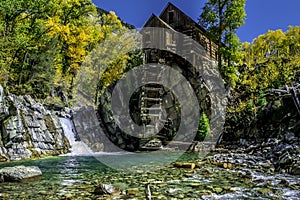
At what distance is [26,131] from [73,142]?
15.9ft

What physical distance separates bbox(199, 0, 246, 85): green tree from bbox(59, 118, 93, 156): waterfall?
53.2ft

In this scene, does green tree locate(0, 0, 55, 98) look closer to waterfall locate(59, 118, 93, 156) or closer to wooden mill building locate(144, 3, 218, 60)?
waterfall locate(59, 118, 93, 156)

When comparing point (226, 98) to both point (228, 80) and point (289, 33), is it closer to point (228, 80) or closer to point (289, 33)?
point (228, 80)

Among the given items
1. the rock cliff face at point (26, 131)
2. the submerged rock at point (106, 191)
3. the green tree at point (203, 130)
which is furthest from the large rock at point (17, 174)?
the green tree at point (203, 130)

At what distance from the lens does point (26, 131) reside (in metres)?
17.4

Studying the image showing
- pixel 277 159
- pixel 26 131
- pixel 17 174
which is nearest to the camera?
pixel 17 174

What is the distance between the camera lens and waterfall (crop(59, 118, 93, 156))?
20.9m

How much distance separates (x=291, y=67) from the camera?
25.0 m

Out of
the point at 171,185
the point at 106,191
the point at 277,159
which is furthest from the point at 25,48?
the point at 277,159

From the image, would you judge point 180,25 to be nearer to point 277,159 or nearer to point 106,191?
point 277,159

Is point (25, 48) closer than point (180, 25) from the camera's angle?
Yes

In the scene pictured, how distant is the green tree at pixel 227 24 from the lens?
26.6 m

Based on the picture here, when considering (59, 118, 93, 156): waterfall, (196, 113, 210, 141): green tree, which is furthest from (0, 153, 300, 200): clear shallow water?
(196, 113, 210, 141): green tree

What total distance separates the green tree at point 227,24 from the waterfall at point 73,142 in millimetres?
16224
